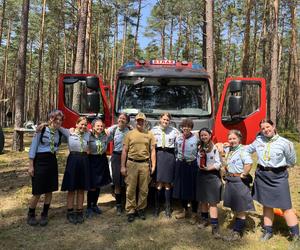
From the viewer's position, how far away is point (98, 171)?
21.2ft

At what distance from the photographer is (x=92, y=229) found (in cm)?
594

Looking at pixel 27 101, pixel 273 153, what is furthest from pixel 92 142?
pixel 27 101

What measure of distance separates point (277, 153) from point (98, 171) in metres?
3.09

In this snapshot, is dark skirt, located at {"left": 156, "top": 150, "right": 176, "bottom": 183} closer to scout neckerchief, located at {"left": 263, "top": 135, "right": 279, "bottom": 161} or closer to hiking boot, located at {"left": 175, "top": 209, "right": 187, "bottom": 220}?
hiking boot, located at {"left": 175, "top": 209, "right": 187, "bottom": 220}

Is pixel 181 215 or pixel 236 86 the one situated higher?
pixel 236 86

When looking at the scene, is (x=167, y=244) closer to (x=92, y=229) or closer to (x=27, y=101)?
(x=92, y=229)

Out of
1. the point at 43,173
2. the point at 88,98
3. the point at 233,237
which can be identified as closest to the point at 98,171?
the point at 43,173

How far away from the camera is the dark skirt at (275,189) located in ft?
17.7

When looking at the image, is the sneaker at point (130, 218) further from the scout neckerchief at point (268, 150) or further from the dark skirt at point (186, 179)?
the scout neckerchief at point (268, 150)

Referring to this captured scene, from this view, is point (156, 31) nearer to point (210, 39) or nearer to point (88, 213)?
point (210, 39)

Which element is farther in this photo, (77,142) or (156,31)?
(156,31)

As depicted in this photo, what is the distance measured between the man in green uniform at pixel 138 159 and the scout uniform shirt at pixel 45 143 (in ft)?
3.89

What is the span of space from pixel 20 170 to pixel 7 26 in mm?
28144

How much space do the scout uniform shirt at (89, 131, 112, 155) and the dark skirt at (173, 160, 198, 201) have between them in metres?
1.38
